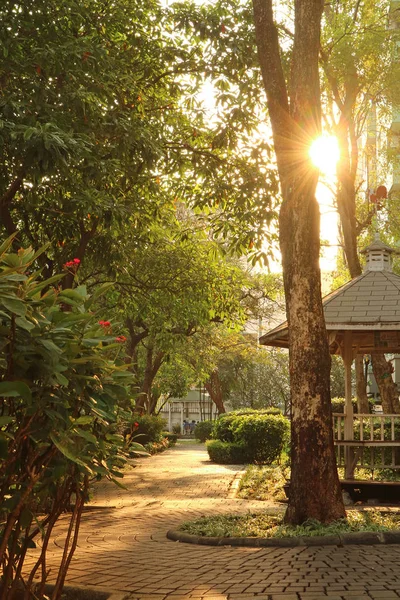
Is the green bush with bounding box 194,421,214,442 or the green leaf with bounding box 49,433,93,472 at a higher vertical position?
the green leaf with bounding box 49,433,93,472

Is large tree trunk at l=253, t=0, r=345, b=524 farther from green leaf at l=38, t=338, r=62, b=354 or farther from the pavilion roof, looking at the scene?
green leaf at l=38, t=338, r=62, b=354

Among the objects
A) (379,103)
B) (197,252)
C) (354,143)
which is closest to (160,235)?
(197,252)

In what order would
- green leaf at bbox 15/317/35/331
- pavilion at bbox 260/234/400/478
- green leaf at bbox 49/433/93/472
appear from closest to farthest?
green leaf at bbox 15/317/35/331, green leaf at bbox 49/433/93/472, pavilion at bbox 260/234/400/478

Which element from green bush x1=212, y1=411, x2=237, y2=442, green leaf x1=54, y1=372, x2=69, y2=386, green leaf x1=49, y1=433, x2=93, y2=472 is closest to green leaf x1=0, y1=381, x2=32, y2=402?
green leaf x1=54, y1=372, x2=69, y2=386

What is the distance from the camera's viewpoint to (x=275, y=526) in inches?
390

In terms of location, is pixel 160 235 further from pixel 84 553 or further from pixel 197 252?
pixel 84 553

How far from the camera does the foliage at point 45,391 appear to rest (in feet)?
12.3

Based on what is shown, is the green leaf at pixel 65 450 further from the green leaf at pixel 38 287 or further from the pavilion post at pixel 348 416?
the pavilion post at pixel 348 416

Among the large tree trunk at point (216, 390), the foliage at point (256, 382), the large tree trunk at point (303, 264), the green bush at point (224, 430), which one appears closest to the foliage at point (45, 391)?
the large tree trunk at point (303, 264)

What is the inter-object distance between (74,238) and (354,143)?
43.4ft

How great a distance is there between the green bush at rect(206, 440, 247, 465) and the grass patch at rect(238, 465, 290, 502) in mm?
3290

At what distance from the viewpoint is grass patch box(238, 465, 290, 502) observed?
562 inches

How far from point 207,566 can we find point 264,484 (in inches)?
347

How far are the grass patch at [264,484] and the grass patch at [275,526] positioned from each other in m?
2.99
